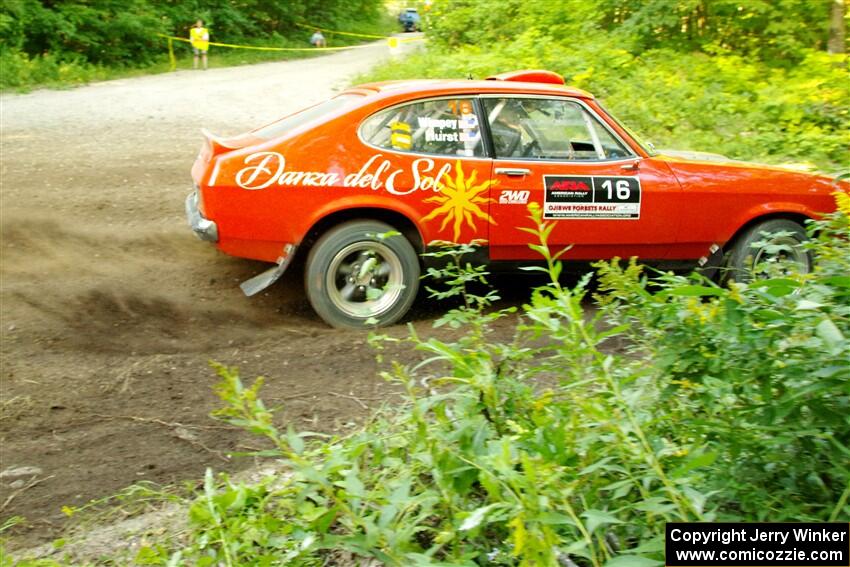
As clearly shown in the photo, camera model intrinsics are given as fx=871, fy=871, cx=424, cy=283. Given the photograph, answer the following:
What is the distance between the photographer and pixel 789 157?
34.7 feet

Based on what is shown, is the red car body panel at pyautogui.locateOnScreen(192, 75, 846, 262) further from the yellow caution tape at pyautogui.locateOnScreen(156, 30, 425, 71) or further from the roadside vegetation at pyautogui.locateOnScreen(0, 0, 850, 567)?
the yellow caution tape at pyautogui.locateOnScreen(156, 30, 425, 71)

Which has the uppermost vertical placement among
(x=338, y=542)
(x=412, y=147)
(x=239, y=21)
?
(x=239, y=21)

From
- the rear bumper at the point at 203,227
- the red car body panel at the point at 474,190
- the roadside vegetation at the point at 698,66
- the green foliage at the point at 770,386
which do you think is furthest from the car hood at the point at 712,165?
the roadside vegetation at the point at 698,66

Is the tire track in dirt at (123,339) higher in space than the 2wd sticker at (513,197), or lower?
lower

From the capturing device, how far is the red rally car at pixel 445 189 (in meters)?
5.93

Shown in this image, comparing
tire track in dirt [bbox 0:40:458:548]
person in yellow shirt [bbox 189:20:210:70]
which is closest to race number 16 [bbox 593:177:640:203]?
tire track in dirt [bbox 0:40:458:548]

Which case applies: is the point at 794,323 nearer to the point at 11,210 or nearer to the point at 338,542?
the point at 338,542

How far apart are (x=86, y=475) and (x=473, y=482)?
222cm

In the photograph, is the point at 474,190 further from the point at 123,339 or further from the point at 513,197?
the point at 123,339

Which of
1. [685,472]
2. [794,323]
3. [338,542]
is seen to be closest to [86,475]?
[338,542]

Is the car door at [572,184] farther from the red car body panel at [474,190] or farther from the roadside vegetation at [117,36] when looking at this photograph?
the roadside vegetation at [117,36]

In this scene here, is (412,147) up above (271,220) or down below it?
above

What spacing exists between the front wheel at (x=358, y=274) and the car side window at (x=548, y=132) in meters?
1.03

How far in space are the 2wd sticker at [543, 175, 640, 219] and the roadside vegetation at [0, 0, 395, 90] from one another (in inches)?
590
